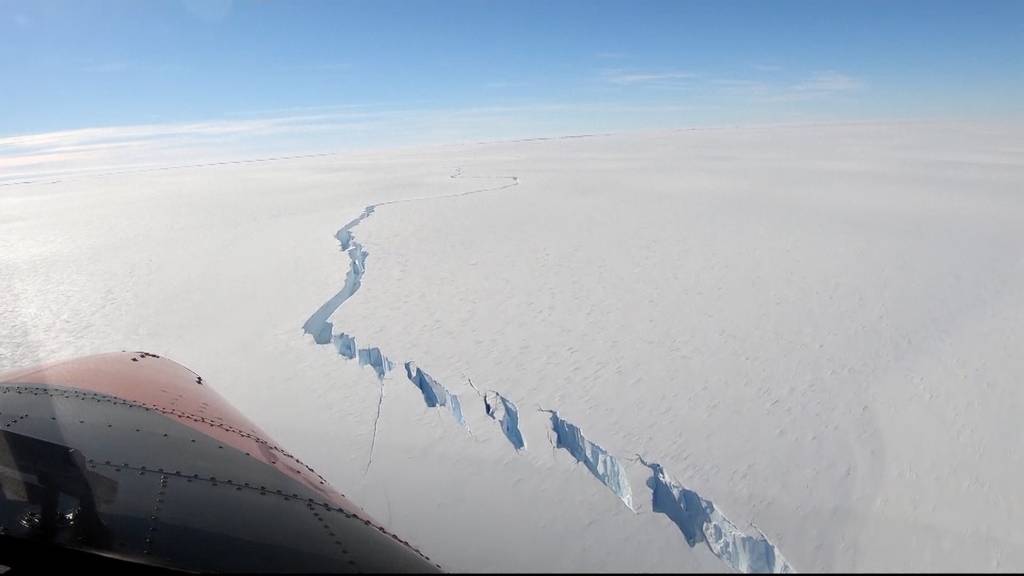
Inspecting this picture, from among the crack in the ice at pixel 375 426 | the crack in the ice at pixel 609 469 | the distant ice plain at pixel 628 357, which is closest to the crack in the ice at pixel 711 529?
the crack in the ice at pixel 609 469

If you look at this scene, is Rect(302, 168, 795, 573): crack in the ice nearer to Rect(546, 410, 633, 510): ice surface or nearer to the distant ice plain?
Rect(546, 410, 633, 510): ice surface

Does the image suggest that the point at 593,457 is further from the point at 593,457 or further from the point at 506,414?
the point at 506,414

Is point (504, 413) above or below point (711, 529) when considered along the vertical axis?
above

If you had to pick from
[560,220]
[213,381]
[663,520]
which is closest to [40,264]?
[213,381]

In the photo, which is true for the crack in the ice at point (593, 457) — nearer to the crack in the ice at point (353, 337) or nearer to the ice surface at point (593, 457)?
the ice surface at point (593, 457)

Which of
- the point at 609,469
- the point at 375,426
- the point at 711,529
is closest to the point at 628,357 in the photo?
the point at 609,469

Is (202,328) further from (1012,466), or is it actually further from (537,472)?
(1012,466)
